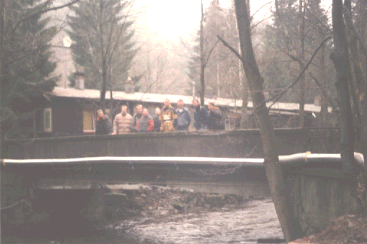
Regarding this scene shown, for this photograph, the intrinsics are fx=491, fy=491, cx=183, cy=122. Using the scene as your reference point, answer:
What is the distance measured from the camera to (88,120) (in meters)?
32.1

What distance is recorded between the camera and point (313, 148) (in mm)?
9797

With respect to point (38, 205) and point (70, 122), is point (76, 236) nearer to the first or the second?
point (38, 205)

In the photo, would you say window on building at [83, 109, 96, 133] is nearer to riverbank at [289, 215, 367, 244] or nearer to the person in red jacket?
the person in red jacket

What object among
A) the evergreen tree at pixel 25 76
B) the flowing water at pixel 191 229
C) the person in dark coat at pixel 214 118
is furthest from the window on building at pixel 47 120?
the person in dark coat at pixel 214 118

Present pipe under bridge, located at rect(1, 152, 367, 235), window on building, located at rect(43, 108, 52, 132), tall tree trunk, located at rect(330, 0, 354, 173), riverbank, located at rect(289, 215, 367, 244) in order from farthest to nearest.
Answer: window on building, located at rect(43, 108, 52, 132) → pipe under bridge, located at rect(1, 152, 367, 235) → tall tree trunk, located at rect(330, 0, 354, 173) → riverbank, located at rect(289, 215, 367, 244)

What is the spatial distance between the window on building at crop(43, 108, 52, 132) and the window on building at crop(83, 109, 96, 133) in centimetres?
240

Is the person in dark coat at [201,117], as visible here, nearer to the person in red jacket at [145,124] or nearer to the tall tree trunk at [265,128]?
the person in red jacket at [145,124]

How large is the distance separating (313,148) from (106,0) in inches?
642

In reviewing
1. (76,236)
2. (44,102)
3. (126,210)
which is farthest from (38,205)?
(44,102)

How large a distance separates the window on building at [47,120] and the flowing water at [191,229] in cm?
1213

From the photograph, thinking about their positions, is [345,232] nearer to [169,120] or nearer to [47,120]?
[169,120]

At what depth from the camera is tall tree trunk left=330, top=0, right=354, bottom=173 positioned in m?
7.30

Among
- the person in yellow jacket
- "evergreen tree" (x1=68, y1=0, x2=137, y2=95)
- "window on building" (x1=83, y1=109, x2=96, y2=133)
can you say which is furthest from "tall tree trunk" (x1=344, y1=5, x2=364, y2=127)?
"window on building" (x1=83, y1=109, x2=96, y2=133)

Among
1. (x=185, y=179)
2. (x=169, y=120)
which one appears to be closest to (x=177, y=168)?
(x=185, y=179)
